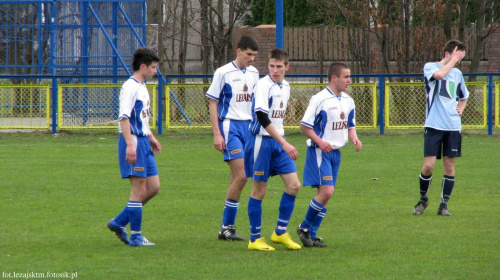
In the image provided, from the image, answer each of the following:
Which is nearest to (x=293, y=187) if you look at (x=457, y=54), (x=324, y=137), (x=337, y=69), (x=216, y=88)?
(x=324, y=137)

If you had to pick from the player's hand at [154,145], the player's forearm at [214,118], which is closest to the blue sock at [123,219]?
the player's hand at [154,145]

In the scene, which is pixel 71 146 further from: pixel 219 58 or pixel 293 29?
pixel 293 29

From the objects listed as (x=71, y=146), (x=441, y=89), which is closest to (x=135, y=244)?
(x=441, y=89)

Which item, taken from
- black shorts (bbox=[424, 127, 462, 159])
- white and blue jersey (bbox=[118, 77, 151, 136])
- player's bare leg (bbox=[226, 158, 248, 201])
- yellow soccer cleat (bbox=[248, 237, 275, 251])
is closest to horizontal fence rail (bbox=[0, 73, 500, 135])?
black shorts (bbox=[424, 127, 462, 159])

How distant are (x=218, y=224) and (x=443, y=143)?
273cm

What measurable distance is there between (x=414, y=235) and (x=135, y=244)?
103 inches

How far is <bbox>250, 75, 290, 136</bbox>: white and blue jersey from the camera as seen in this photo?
673 centimetres

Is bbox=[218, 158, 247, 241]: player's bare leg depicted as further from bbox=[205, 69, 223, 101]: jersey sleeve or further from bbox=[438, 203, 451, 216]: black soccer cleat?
bbox=[438, 203, 451, 216]: black soccer cleat

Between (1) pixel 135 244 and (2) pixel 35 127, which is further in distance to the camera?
(2) pixel 35 127

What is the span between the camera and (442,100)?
868cm

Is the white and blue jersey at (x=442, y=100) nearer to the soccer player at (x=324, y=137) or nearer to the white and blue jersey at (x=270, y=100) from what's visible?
the soccer player at (x=324, y=137)

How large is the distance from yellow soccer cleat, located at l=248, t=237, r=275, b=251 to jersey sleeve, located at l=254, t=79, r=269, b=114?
44.3 inches

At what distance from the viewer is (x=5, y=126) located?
19.0 m

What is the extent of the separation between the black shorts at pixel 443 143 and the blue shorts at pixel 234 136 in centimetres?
239
